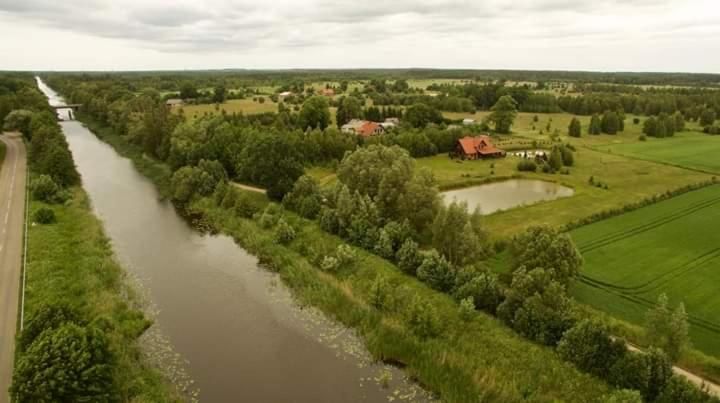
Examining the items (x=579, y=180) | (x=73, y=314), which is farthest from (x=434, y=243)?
(x=579, y=180)

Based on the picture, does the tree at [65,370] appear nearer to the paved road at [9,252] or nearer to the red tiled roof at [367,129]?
the paved road at [9,252]

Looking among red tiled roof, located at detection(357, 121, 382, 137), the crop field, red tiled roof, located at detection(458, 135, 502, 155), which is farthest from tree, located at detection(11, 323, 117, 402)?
red tiled roof, located at detection(357, 121, 382, 137)

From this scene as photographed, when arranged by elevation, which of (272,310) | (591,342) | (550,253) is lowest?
(272,310)

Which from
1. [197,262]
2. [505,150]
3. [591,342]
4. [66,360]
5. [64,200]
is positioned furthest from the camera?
[505,150]

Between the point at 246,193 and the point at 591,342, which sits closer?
the point at 591,342

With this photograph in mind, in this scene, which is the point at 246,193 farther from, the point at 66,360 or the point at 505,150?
the point at 505,150

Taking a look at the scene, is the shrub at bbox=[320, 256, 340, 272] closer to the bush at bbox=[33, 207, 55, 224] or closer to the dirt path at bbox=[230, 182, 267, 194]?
the dirt path at bbox=[230, 182, 267, 194]

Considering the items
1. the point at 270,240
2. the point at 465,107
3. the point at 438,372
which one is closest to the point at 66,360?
the point at 438,372
